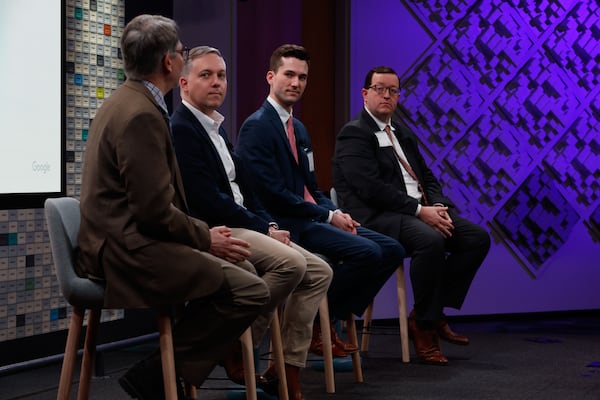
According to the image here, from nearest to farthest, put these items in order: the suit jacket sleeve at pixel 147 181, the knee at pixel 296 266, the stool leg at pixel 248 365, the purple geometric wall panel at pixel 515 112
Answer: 1. the suit jacket sleeve at pixel 147 181
2. the stool leg at pixel 248 365
3. the knee at pixel 296 266
4. the purple geometric wall panel at pixel 515 112

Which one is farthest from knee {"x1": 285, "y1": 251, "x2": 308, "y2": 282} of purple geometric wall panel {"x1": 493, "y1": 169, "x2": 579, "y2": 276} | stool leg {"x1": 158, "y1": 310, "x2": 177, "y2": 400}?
purple geometric wall panel {"x1": 493, "y1": 169, "x2": 579, "y2": 276}

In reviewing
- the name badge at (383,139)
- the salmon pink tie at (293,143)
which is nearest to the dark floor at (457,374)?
the salmon pink tie at (293,143)

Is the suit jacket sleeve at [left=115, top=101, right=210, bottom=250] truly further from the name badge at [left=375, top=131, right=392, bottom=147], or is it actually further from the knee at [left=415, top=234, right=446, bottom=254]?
the name badge at [left=375, top=131, right=392, bottom=147]

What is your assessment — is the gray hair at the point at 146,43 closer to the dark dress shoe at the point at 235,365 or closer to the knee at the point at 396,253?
the dark dress shoe at the point at 235,365

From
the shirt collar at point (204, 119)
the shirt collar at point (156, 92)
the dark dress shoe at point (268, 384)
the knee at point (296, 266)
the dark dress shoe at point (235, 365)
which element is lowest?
the dark dress shoe at point (268, 384)

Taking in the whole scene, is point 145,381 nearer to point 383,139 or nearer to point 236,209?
point 236,209

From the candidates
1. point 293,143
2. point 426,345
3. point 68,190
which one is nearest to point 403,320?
point 426,345

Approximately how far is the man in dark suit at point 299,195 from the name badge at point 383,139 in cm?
60

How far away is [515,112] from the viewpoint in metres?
5.49

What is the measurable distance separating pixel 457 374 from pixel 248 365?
1.31 m

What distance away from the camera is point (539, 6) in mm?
5551

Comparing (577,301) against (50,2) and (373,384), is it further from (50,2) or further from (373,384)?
(50,2)

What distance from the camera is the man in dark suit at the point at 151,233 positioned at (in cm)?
250

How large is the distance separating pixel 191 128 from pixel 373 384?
4.31ft
